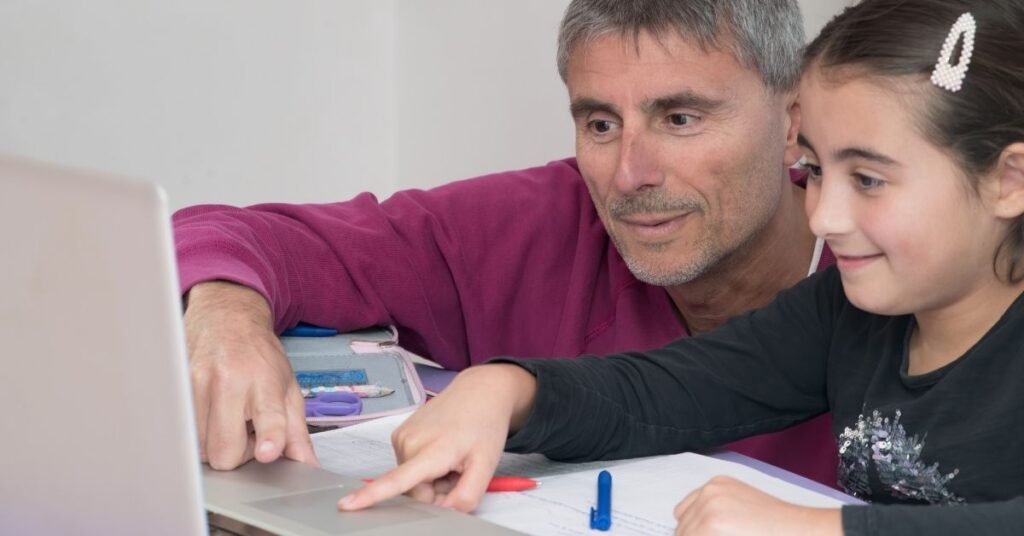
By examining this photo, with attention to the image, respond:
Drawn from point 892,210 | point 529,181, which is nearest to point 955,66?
point 892,210

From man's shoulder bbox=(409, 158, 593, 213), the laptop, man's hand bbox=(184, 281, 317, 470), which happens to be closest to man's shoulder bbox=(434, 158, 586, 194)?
man's shoulder bbox=(409, 158, 593, 213)

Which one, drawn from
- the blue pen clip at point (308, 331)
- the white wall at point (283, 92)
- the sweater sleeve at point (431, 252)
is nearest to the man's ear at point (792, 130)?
the sweater sleeve at point (431, 252)

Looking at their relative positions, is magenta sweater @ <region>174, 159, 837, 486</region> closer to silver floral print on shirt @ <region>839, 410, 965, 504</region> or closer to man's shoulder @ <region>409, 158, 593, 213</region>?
man's shoulder @ <region>409, 158, 593, 213</region>

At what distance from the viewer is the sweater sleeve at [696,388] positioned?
1.10 m

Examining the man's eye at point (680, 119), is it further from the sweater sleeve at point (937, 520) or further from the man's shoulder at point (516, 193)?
the sweater sleeve at point (937, 520)

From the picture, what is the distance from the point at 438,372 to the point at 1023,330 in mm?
692

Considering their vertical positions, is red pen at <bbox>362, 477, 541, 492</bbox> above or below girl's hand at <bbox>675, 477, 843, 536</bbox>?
below

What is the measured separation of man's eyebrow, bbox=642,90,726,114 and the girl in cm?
33

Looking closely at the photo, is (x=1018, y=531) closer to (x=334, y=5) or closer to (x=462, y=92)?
(x=462, y=92)

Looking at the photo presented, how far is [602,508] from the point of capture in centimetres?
93

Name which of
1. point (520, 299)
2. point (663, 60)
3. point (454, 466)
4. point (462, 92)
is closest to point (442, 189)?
point (520, 299)

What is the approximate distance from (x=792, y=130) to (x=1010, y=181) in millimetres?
528

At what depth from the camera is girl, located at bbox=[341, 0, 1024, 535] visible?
100 cm

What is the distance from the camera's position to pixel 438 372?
151 centimetres
